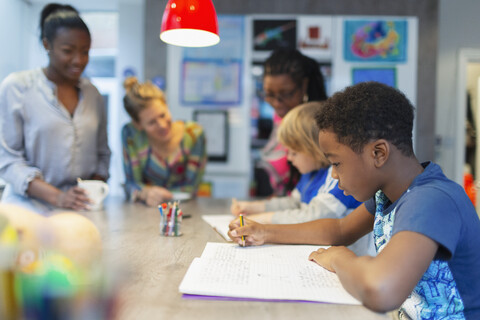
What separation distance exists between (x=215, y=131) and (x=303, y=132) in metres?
2.09

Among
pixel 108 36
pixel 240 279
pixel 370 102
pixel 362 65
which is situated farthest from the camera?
pixel 108 36

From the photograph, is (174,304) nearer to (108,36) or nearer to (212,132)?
(212,132)

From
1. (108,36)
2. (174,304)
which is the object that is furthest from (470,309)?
(108,36)

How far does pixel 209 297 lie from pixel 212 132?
282cm

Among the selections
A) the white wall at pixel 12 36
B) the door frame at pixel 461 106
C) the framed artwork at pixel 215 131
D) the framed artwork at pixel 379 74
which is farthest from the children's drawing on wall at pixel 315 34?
the white wall at pixel 12 36

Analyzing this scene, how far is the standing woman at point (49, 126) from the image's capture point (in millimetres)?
1580

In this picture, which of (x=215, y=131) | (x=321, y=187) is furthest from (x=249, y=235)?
(x=215, y=131)

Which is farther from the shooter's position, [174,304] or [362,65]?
[362,65]

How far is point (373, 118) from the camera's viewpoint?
0.85m

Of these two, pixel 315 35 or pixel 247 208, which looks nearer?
pixel 247 208

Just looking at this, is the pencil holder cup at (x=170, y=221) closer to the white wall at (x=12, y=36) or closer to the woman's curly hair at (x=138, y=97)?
the woman's curly hair at (x=138, y=97)

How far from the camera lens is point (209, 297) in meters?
0.67

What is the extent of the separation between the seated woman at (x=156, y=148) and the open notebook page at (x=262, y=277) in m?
1.09

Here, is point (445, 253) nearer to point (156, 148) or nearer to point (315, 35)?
point (156, 148)
